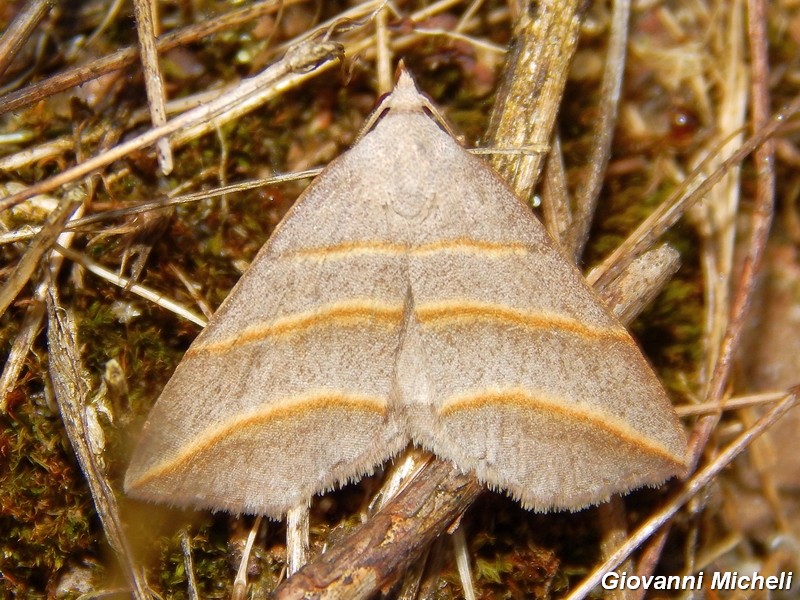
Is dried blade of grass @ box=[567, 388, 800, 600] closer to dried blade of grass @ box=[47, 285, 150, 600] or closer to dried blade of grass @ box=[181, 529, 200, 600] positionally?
dried blade of grass @ box=[181, 529, 200, 600]

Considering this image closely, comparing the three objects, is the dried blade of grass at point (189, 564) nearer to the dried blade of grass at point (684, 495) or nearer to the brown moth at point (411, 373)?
the brown moth at point (411, 373)

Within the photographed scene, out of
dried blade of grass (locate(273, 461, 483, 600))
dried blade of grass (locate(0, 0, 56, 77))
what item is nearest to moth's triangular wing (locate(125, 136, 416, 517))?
dried blade of grass (locate(273, 461, 483, 600))

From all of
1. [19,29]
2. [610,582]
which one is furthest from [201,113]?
[610,582]

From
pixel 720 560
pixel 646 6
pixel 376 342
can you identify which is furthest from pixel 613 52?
pixel 720 560

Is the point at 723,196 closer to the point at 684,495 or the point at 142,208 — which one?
the point at 684,495

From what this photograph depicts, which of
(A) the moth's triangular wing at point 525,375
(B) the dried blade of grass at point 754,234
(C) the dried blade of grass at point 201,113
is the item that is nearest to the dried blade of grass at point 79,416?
(C) the dried blade of grass at point 201,113

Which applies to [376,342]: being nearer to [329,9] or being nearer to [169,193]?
[169,193]
